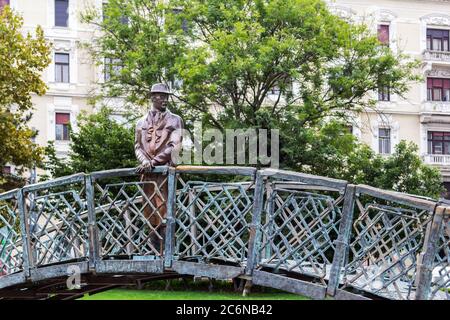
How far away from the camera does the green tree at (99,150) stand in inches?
1331

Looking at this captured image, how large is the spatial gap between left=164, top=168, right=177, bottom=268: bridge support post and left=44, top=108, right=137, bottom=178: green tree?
21.0 m

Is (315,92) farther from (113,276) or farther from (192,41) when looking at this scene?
(113,276)

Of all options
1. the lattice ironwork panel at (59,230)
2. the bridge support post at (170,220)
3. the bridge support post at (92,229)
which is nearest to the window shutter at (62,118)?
the lattice ironwork panel at (59,230)

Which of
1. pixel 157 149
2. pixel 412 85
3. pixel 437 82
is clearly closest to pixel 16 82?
pixel 157 149

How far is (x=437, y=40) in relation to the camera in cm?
4938


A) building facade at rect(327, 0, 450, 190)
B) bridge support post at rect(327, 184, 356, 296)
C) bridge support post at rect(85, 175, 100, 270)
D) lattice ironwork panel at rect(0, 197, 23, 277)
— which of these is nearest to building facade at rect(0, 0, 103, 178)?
building facade at rect(327, 0, 450, 190)

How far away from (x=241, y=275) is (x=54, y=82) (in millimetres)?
33708

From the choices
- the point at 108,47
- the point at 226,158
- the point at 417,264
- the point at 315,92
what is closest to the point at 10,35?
the point at 108,47

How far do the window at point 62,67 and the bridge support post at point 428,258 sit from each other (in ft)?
118

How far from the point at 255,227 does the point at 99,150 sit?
2244cm

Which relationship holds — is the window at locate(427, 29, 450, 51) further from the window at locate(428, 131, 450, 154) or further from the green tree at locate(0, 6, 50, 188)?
the green tree at locate(0, 6, 50, 188)

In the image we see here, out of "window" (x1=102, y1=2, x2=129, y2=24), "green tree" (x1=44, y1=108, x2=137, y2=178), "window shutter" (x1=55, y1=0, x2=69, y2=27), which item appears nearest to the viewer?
"green tree" (x1=44, y1=108, x2=137, y2=178)

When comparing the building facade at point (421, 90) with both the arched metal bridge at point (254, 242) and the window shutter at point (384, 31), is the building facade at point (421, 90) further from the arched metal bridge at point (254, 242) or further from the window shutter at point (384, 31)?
the arched metal bridge at point (254, 242)

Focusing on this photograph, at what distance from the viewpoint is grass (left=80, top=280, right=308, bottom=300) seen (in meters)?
30.2
